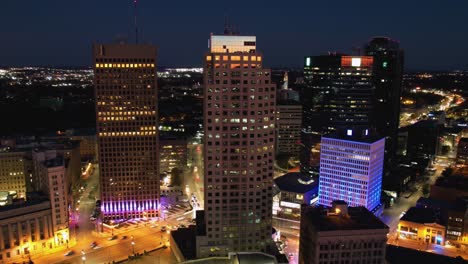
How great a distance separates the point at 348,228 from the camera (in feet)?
295

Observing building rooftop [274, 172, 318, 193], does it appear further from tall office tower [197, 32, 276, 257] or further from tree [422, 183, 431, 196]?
tall office tower [197, 32, 276, 257]

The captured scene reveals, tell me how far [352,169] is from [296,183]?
79.7ft

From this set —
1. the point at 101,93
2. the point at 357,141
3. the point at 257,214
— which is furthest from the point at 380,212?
the point at 101,93

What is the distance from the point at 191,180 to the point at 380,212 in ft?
282

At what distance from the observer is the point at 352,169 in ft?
479

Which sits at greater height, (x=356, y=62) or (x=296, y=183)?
(x=356, y=62)

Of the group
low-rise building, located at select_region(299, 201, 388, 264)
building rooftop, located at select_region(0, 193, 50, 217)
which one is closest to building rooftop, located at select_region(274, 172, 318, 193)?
low-rise building, located at select_region(299, 201, 388, 264)

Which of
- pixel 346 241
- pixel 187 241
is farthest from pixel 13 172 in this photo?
pixel 346 241

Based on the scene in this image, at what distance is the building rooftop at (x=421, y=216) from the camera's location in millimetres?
131250

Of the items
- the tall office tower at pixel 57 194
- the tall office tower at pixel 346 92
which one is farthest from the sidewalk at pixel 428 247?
the tall office tower at pixel 57 194

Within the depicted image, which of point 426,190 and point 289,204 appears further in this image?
point 426,190

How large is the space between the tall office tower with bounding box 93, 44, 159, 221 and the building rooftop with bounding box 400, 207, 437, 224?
8648cm

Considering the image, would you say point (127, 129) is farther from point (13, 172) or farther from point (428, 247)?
point (428, 247)

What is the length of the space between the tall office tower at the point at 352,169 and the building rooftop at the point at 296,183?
20.0ft
